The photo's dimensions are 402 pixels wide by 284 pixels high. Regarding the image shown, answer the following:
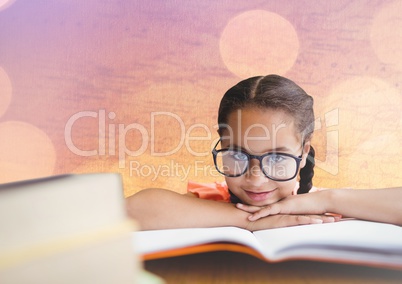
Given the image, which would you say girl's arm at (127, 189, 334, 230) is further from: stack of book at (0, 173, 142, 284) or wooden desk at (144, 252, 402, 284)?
stack of book at (0, 173, 142, 284)

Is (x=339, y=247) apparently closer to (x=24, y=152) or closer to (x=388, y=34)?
(x=388, y=34)

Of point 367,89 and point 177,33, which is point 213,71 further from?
point 367,89

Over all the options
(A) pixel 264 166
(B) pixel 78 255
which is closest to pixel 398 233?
(A) pixel 264 166

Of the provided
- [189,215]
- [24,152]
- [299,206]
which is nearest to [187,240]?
[189,215]

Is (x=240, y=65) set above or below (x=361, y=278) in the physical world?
above

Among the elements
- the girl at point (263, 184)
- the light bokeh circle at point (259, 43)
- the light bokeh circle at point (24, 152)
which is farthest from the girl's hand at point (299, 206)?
the light bokeh circle at point (24, 152)

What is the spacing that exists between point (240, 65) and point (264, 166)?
342 millimetres

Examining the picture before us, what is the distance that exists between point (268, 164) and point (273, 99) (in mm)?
154

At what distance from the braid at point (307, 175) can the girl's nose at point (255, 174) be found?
0.78 ft

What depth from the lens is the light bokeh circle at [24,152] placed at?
3.68ft

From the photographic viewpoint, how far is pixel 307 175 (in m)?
1.11

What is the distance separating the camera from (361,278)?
52 cm

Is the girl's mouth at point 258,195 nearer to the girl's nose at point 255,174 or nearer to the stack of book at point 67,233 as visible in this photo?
the girl's nose at point 255,174

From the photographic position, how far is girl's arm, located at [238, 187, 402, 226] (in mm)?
769
